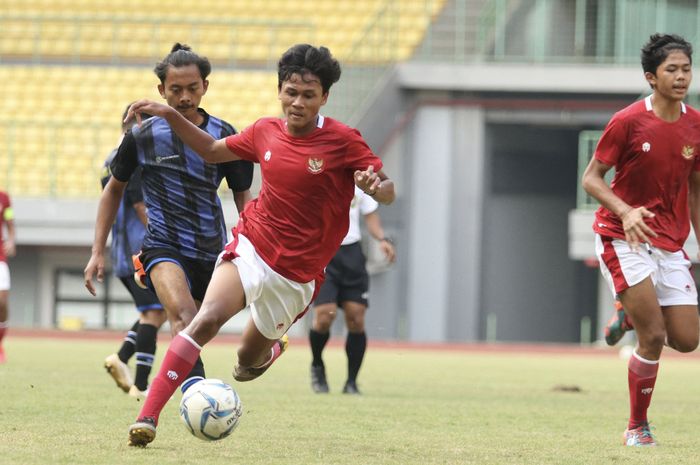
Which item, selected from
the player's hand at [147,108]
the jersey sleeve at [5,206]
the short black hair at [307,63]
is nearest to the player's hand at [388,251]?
the short black hair at [307,63]

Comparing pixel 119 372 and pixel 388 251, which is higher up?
pixel 388 251

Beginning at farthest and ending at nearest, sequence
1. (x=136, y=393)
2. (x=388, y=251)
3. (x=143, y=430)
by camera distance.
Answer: (x=388, y=251) → (x=136, y=393) → (x=143, y=430)

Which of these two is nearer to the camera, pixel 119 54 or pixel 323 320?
pixel 323 320

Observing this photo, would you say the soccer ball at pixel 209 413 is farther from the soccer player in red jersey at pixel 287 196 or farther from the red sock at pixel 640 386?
the red sock at pixel 640 386

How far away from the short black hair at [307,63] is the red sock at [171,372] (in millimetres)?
1363

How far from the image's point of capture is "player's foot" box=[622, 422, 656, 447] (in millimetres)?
7266

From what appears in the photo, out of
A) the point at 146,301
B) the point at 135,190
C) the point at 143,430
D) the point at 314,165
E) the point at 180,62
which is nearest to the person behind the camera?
the point at 143,430

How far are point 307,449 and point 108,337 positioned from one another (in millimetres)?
16260

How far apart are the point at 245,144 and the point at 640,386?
2647 mm

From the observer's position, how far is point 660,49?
7.33 m

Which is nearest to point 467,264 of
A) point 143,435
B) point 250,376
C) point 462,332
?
point 462,332

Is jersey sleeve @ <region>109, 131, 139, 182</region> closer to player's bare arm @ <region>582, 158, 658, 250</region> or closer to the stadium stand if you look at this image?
player's bare arm @ <region>582, 158, 658, 250</region>

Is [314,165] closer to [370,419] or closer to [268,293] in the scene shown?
[268,293]

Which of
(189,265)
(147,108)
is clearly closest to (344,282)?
(189,265)
